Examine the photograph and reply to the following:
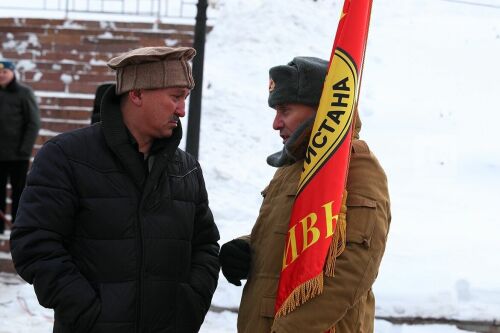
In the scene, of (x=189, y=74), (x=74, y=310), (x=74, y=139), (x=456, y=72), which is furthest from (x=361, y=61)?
(x=456, y=72)

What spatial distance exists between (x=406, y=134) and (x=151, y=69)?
7615 mm

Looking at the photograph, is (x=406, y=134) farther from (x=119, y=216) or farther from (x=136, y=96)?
(x=119, y=216)

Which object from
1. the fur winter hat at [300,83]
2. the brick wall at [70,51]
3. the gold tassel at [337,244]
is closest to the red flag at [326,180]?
the gold tassel at [337,244]

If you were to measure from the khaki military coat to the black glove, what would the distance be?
3cm

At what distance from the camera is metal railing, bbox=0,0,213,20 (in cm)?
1407

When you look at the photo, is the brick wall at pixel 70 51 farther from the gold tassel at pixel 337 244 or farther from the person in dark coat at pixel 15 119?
the gold tassel at pixel 337 244

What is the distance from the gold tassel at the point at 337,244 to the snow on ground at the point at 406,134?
11.9ft

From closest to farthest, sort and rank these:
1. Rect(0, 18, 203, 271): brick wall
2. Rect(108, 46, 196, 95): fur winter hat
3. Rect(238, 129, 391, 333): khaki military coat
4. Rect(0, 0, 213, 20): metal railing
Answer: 1. Rect(238, 129, 391, 333): khaki military coat
2. Rect(108, 46, 196, 95): fur winter hat
3. Rect(0, 18, 203, 271): brick wall
4. Rect(0, 0, 213, 20): metal railing

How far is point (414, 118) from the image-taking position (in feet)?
36.0

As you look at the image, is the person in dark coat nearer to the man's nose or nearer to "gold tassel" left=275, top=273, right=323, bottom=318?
the man's nose

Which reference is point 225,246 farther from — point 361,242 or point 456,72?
point 456,72

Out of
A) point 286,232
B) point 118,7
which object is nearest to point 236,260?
point 286,232

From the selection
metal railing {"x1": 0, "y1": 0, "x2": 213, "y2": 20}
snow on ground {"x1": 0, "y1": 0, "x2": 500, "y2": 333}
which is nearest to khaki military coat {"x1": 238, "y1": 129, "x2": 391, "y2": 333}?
snow on ground {"x1": 0, "y1": 0, "x2": 500, "y2": 333}

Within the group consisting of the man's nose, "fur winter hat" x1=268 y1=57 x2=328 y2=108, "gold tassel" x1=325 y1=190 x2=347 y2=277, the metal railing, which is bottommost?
the metal railing
